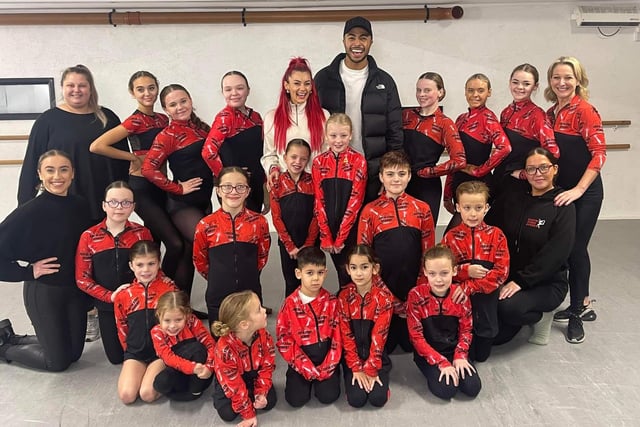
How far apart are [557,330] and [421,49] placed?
116 inches

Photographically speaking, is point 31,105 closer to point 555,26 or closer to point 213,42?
point 213,42

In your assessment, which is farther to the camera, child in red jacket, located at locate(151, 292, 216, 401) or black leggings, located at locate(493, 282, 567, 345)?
black leggings, located at locate(493, 282, 567, 345)

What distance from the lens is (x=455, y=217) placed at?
8.96ft

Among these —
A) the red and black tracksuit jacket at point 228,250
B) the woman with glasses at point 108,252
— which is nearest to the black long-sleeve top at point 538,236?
the red and black tracksuit jacket at point 228,250

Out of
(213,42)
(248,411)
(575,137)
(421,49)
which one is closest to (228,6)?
(213,42)

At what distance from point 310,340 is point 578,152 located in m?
1.74

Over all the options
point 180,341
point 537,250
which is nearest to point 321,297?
point 180,341

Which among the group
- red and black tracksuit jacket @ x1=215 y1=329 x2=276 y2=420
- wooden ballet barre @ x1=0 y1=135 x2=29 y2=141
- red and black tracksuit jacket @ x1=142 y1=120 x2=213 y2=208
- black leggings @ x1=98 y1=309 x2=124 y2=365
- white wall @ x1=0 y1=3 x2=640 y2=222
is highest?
white wall @ x1=0 y1=3 x2=640 y2=222

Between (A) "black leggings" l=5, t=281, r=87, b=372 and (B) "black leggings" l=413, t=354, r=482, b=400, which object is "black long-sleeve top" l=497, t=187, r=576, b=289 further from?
(A) "black leggings" l=5, t=281, r=87, b=372

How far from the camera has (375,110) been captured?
256cm

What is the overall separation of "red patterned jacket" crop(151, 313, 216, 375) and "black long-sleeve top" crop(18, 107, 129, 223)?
95 centimetres

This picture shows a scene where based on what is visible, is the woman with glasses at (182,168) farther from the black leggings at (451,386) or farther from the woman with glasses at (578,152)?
the woman with glasses at (578,152)

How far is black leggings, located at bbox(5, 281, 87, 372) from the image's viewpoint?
2.37 meters

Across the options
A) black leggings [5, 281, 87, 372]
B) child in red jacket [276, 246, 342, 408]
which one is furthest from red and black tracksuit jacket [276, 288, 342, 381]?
black leggings [5, 281, 87, 372]
